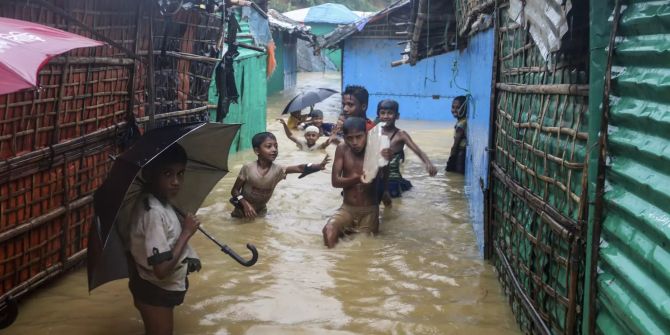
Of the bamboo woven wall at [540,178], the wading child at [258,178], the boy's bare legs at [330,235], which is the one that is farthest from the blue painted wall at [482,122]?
the wading child at [258,178]

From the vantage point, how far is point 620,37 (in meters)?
2.66

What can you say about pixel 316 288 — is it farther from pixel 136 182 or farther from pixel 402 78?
pixel 402 78

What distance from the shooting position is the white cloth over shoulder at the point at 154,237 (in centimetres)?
370

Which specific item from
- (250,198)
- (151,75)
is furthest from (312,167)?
(151,75)

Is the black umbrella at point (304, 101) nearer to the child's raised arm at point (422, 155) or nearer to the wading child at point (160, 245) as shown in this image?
the child's raised arm at point (422, 155)

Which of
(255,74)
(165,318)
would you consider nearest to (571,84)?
(165,318)

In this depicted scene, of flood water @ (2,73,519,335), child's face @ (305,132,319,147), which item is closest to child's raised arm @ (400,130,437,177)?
flood water @ (2,73,519,335)

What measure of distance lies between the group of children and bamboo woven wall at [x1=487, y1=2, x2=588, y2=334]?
5.25 ft

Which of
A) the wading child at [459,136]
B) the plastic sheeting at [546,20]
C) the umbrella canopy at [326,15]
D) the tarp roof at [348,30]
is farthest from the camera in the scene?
the umbrella canopy at [326,15]

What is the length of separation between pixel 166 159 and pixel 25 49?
1181 millimetres

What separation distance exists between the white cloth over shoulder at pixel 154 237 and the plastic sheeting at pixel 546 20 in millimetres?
2185

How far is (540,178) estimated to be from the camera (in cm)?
386

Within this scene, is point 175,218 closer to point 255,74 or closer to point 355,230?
point 355,230

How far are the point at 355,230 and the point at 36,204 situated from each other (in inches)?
123
